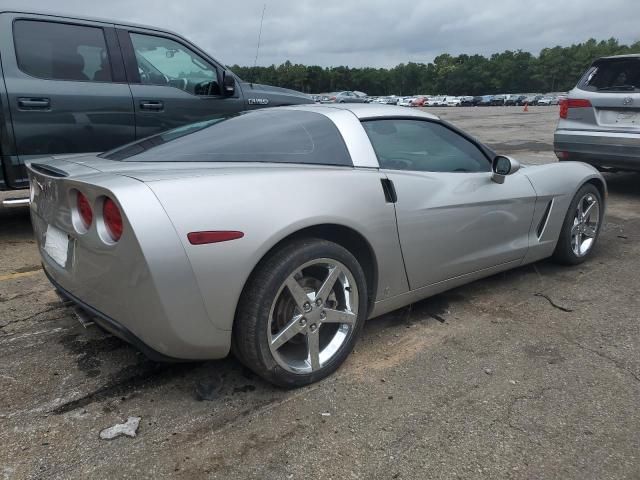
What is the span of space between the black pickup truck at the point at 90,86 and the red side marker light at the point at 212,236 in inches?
118

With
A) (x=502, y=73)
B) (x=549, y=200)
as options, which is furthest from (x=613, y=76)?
(x=502, y=73)

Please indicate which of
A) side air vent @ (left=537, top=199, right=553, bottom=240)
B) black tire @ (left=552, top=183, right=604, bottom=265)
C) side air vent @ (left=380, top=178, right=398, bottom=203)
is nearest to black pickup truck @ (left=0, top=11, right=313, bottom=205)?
side air vent @ (left=380, top=178, right=398, bottom=203)

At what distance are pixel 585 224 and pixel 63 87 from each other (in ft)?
15.1

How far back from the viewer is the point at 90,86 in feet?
16.2

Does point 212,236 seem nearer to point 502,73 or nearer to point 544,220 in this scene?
point 544,220

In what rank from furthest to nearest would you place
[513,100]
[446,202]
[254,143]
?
[513,100] → [446,202] → [254,143]

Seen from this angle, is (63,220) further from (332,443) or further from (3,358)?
(332,443)

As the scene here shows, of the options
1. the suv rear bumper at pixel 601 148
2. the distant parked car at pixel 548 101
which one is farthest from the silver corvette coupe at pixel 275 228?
the distant parked car at pixel 548 101

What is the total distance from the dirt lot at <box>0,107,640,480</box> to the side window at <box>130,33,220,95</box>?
8.84ft

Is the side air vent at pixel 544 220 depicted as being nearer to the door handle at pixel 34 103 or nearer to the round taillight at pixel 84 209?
the round taillight at pixel 84 209

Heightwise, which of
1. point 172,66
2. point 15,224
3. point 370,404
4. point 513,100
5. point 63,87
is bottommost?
point 370,404

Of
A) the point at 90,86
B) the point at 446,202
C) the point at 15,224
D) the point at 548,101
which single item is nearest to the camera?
the point at 446,202

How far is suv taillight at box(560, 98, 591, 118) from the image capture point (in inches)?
269

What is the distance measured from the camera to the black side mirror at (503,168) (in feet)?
11.5
